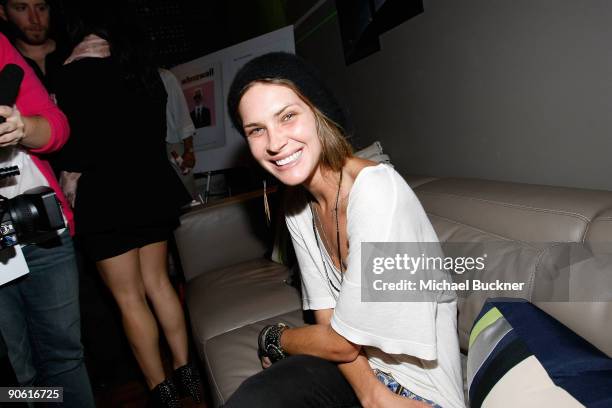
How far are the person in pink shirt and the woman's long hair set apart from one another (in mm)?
277

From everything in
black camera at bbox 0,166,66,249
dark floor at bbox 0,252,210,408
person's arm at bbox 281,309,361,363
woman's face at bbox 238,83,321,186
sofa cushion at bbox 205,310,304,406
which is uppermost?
woman's face at bbox 238,83,321,186

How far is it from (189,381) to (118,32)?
4.95ft

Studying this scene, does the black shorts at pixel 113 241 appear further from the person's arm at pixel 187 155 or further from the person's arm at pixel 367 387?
the person's arm at pixel 187 155

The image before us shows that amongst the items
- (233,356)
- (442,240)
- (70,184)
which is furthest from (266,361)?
(70,184)

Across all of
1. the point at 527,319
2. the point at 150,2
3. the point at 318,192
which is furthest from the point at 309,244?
the point at 150,2

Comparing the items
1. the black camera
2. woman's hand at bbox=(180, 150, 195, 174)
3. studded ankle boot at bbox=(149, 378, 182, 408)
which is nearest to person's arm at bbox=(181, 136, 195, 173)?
woman's hand at bbox=(180, 150, 195, 174)

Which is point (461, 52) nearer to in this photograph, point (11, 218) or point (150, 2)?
point (11, 218)

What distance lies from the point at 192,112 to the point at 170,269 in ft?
4.60

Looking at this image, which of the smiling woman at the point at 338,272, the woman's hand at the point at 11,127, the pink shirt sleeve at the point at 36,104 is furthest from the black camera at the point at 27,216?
the smiling woman at the point at 338,272

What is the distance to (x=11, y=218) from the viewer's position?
99cm

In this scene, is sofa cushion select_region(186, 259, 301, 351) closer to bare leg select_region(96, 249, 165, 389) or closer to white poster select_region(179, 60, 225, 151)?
bare leg select_region(96, 249, 165, 389)

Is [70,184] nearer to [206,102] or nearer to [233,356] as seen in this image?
[233,356]

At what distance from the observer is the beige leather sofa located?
0.82 metres

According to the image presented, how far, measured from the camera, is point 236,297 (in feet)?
5.99
